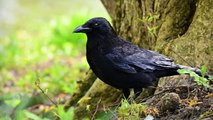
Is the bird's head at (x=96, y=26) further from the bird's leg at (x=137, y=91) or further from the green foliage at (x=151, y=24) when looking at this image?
the bird's leg at (x=137, y=91)

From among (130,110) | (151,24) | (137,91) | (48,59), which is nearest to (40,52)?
(48,59)

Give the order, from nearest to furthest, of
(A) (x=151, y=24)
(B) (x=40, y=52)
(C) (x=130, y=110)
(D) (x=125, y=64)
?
(C) (x=130, y=110)
(D) (x=125, y=64)
(A) (x=151, y=24)
(B) (x=40, y=52)

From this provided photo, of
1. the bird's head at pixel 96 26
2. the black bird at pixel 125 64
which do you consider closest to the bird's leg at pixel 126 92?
the black bird at pixel 125 64

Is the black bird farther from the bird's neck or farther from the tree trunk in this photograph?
the tree trunk

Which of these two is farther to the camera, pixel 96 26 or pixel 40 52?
pixel 40 52

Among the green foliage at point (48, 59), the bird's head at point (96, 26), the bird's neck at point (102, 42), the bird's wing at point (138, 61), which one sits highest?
the bird's head at point (96, 26)

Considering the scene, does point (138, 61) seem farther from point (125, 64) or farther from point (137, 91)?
point (137, 91)
